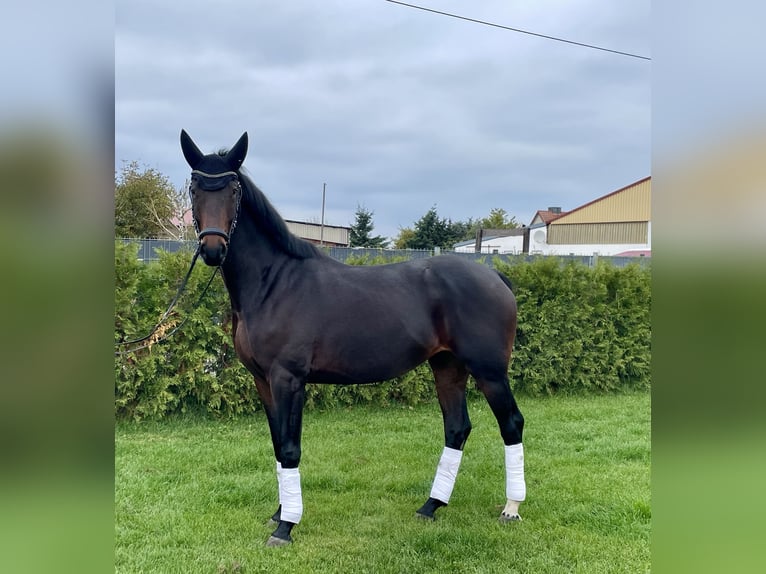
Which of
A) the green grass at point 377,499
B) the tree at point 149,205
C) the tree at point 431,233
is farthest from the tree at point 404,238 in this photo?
the green grass at point 377,499

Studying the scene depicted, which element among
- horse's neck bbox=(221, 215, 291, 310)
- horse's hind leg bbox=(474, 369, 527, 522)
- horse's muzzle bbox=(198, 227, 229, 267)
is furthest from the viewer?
horse's hind leg bbox=(474, 369, 527, 522)

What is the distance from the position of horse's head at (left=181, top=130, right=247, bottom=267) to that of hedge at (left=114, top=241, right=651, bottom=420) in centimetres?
221

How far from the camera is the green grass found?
298cm

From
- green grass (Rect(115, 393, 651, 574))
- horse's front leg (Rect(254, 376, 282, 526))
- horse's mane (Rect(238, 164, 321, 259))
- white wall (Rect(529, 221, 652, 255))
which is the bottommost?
green grass (Rect(115, 393, 651, 574))

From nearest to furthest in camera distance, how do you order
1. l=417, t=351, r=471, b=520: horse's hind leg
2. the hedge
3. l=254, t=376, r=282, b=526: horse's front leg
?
l=254, t=376, r=282, b=526: horse's front leg
l=417, t=351, r=471, b=520: horse's hind leg
the hedge

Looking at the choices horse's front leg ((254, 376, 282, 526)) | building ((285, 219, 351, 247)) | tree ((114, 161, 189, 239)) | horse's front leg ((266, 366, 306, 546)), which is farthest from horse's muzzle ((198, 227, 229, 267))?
building ((285, 219, 351, 247))

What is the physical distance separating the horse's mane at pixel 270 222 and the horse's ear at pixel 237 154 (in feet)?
0.34

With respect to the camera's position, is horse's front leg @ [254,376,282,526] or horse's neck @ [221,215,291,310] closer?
horse's neck @ [221,215,291,310]

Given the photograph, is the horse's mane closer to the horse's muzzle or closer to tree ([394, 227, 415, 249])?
the horse's muzzle

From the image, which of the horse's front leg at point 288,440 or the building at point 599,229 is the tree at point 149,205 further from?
the building at point 599,229
